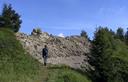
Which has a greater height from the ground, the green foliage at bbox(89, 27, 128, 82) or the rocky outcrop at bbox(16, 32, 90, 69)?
the rocky outcrop at bbox(16, 32, 90, 69)

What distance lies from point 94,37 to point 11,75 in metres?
10.2

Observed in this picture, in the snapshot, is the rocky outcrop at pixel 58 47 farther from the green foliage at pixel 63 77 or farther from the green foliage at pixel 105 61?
the green foliage at pixel 63 77

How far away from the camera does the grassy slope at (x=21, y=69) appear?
33.5 metres

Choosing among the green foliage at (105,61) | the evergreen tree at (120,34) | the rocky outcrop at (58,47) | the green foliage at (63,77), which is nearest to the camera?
the green foliage at (63,77)

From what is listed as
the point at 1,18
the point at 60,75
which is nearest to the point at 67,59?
the point at 1,18

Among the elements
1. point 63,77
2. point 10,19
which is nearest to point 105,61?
point 63,77

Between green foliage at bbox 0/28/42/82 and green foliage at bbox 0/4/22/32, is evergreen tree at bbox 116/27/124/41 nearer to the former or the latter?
green foliage at bbox 0/4/22/32

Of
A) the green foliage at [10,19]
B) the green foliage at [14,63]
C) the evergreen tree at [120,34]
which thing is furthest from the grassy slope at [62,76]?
the evergreen tree at [120,34]

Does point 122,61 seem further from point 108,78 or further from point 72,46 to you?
point 72,46

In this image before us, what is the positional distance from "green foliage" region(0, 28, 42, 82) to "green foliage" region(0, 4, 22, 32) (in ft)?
10.4

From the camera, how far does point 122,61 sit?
135 feet

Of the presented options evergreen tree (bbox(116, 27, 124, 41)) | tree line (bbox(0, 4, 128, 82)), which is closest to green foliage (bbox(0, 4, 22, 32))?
tree line (bbox(0, 4, 128, 82))

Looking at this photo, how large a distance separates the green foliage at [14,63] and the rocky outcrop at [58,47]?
2.94 meters

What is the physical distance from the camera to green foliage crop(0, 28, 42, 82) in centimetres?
3347
